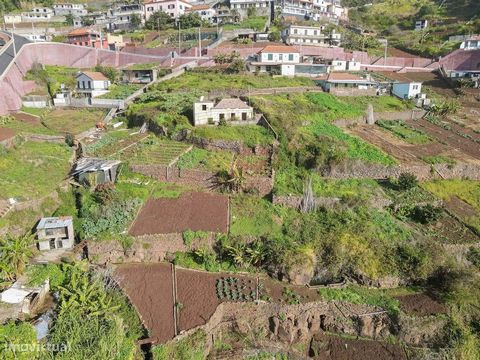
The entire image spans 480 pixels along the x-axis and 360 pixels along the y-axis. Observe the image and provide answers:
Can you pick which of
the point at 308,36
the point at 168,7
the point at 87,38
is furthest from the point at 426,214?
the point at 168,7

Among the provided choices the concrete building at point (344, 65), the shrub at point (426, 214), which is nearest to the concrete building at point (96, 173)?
the shrub at point (426, 214)

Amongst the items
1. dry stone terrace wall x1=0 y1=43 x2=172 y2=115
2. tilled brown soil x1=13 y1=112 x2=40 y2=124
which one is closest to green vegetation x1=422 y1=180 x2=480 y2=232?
tilled brown soil x1=13 y1=112 x2=40 y2=124

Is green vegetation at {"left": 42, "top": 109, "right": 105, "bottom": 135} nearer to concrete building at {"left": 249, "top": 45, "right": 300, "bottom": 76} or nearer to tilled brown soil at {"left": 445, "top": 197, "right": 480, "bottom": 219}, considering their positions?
concrete building at {"left": 249, "top": 45, "right": 300, "bottom": 76}

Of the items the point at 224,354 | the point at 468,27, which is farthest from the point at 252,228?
the point at 468,27

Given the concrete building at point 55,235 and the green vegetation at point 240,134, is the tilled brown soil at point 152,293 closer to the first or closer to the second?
the concrete building at point 55,235

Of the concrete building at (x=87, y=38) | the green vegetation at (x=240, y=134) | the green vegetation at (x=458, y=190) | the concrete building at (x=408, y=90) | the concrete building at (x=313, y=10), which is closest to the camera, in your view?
the green vegetation at (x=458, y=190)
